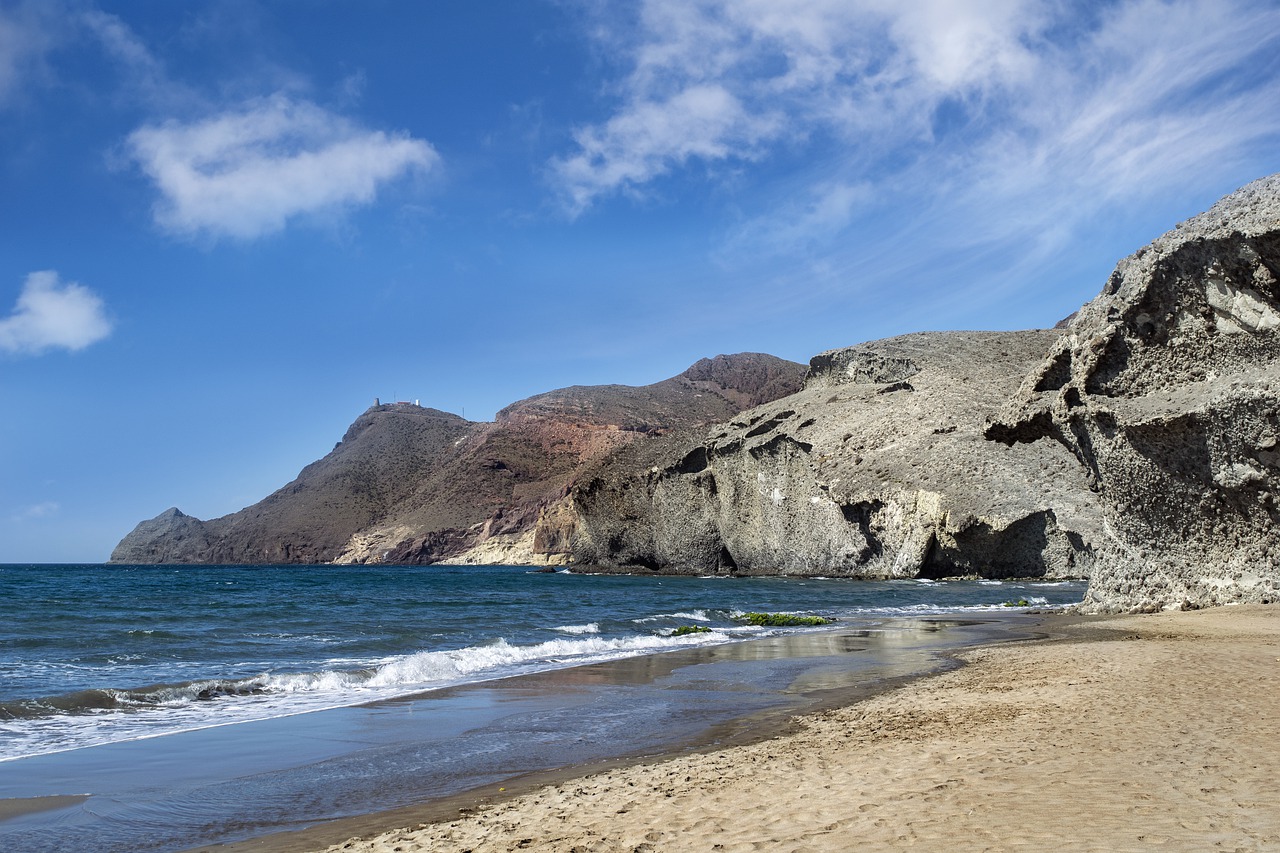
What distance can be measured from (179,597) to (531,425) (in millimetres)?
147614

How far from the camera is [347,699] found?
12234mm

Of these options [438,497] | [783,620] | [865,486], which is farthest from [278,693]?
[438,497]

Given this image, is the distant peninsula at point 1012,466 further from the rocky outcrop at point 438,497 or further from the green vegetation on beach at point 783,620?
the green vegetation on beach at point 783,620

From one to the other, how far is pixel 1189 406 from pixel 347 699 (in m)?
15.7

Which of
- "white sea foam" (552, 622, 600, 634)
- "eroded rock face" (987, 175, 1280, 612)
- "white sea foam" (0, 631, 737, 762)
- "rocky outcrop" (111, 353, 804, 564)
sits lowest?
"white sea foam" (552, 622, 600, 634)

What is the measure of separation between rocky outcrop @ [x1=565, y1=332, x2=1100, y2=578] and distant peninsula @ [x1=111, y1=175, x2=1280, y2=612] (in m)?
0.15

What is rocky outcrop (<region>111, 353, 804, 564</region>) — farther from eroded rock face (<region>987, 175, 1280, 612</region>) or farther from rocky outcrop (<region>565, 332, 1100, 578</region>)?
eroded rock face (<region>987, 175, 1280, 612</region>)

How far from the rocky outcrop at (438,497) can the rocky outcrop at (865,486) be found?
7230cm

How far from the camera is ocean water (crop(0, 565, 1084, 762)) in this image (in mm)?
11312

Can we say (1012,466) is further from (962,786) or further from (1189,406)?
(962,786)

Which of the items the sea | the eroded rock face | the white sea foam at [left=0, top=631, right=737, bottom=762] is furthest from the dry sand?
the eroded rock face

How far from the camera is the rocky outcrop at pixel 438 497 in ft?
520

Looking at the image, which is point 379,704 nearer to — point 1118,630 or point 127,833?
point 127,833

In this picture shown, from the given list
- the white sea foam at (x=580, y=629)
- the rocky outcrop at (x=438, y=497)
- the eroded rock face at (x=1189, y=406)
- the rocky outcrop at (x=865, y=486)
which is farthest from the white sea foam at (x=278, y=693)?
the rocky outcrop at (x=438, y=497)
